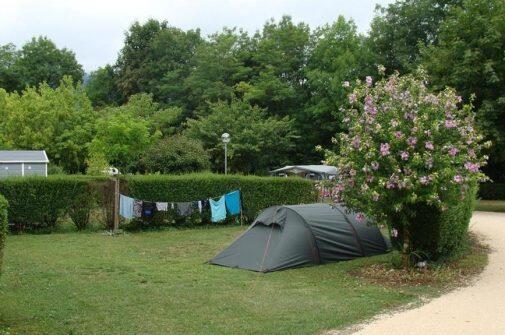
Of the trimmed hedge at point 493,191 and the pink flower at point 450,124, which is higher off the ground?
the pink flower at point 450,124

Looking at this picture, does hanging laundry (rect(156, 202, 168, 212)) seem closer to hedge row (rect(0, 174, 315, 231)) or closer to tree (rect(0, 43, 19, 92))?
hedge row (rect(0, 174, 315, 231))

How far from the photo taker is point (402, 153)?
31.0 ft

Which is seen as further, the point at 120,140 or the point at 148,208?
the point at 120,140

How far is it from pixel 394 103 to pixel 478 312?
400 centimetres

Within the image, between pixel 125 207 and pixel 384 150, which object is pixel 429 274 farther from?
pixel 125 207

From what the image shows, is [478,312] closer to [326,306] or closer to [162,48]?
[326,306]

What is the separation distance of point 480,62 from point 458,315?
1958cm

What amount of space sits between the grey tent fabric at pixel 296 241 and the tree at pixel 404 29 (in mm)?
22578

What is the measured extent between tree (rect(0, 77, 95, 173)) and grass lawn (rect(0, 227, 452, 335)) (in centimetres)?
2095

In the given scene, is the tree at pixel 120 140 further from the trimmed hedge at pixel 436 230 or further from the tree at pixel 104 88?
the tree at pixel 104 88

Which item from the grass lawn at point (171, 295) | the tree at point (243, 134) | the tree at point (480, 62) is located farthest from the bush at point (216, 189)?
the tree at point (243, 134)

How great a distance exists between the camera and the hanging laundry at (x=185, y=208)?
18.2m

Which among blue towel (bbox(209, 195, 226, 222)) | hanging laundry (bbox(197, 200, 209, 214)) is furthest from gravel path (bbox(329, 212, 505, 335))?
hanging laundry (bbox(197, 200, 209, 214))

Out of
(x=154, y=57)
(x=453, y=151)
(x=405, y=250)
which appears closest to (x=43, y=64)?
(x=154, y=57)
